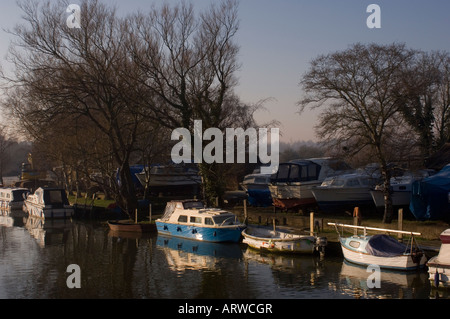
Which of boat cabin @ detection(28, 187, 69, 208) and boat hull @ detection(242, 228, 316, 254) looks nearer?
boat hull @ detection(242, 228, 316, 254)

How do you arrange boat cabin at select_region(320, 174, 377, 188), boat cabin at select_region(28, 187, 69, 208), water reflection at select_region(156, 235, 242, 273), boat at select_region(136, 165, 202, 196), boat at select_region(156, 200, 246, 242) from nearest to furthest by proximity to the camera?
1. water reflection at select_region(156, 235, 242, 273)
2. boat at select_region(156, 200, 246, 242)
3. boat cabin at select_region(320, 174, 377, 188)
4. boat cabin at select_region(28, 187, 69, 208)
5. boat at select_region(136, 165, 202, 196)

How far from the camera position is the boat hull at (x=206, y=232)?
94.8 feet

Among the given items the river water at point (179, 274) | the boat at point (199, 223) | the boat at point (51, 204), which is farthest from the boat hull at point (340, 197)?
the boat at point (51, 204)

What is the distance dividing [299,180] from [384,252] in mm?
13691

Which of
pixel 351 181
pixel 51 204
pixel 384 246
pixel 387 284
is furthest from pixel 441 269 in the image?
pixel 51 204

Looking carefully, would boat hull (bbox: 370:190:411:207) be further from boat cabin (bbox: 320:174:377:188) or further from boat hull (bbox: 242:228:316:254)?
boat hull (bbox: 242:228:316:254)

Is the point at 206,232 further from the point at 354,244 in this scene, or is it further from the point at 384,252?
the point at 384,252

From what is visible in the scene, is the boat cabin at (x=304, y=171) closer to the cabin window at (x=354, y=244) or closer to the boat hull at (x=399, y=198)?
the boat hull at (x=399, y=198)

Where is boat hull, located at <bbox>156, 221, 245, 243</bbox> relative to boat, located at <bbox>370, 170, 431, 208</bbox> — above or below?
below

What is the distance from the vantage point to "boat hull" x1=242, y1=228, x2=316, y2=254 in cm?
2506

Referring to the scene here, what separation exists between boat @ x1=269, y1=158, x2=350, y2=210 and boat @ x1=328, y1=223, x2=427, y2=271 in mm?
10231

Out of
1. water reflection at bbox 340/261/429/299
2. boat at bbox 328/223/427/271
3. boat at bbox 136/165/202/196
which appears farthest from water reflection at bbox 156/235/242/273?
boat at bbox 136/165/202/196

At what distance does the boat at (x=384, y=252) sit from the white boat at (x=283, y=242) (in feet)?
6.39

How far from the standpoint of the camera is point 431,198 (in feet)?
82.6
